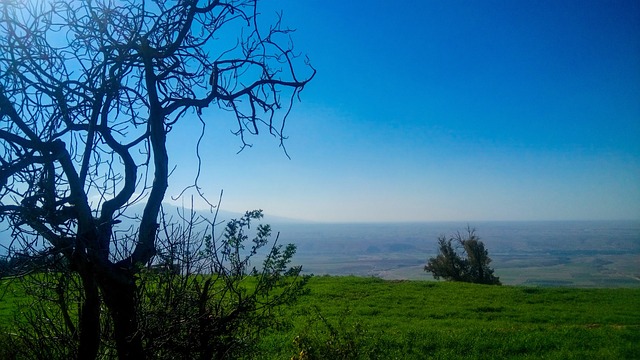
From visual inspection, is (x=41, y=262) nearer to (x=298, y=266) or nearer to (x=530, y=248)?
(x=298, y=266)

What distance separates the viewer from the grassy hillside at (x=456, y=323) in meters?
5.60

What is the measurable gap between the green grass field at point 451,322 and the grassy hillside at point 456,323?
A: 3cm

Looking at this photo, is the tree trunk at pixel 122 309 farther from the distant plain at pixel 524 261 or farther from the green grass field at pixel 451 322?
the distant plain at pixel 524 261

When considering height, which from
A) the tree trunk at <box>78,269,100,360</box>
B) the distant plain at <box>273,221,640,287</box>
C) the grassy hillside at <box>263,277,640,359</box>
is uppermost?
the tree trunk at <box>78,269,100,360</box>

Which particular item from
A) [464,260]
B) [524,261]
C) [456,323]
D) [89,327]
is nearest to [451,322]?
[456,323]

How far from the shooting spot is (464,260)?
35156mm

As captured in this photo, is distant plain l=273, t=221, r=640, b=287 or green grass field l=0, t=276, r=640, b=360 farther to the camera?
distant plain l=273, t=221, r=640, b=287

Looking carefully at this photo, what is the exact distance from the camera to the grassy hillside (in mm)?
5598

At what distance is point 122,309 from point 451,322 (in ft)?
52.8

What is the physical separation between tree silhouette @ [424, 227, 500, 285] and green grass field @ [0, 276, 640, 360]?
24.7 ft

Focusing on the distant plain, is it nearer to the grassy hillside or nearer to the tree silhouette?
the tree silhouette

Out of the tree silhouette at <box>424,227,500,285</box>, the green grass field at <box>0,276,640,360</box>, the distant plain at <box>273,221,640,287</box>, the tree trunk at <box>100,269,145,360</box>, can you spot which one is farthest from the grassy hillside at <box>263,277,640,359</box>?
the distant plain at <box>273,221,640,287</box>

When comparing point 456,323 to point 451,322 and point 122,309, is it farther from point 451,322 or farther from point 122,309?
point 122,309

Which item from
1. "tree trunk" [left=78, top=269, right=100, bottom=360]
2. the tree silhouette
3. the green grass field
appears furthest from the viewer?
the tree silhouette
